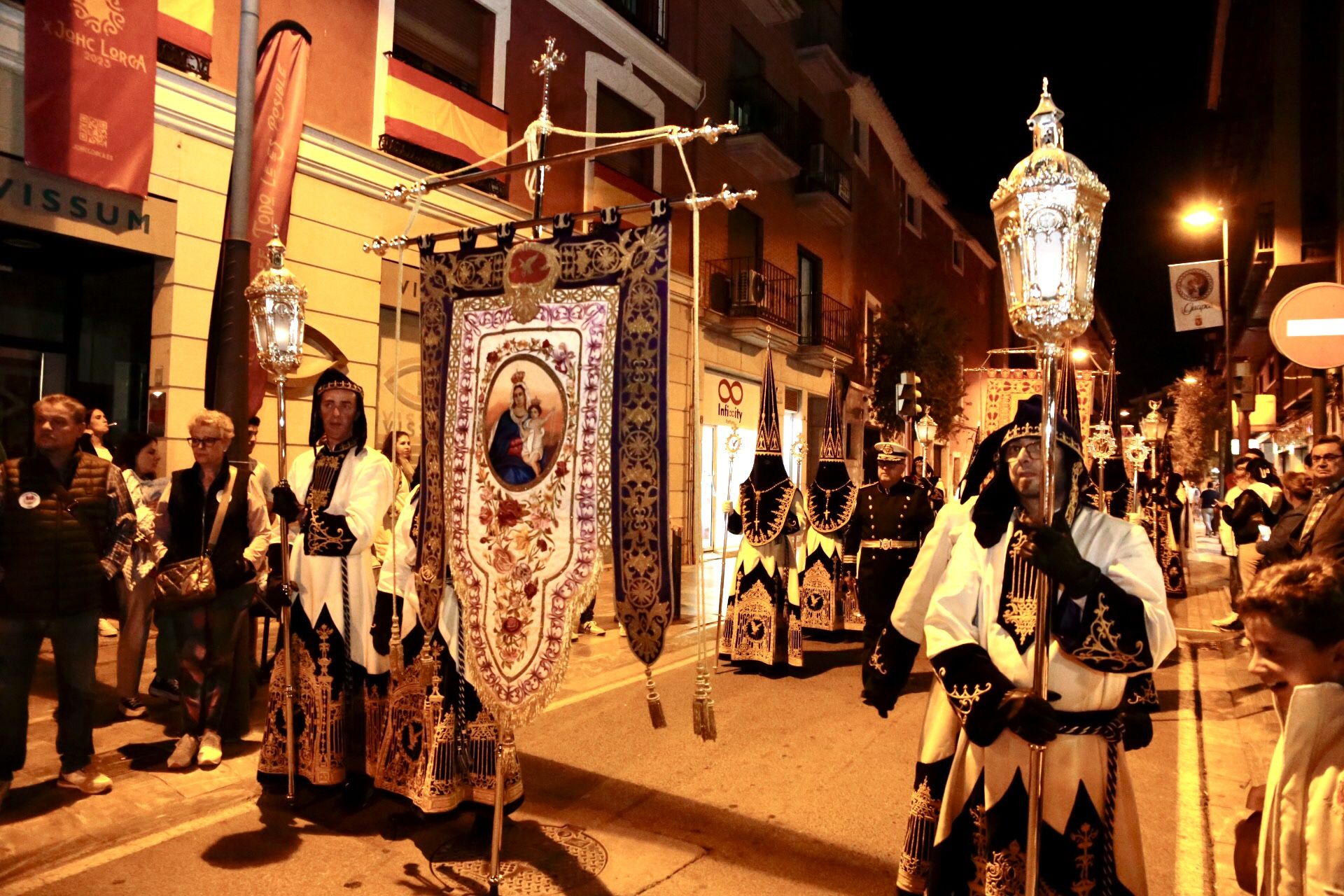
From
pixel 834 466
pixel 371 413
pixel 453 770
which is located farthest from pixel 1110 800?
pixel 371 413

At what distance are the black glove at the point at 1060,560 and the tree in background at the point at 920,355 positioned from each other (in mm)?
21715

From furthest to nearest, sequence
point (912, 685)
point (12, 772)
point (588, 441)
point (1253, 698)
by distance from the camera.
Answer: point (912, 685)
point (1253, 698)
point (12, 772)
point (588, 441)

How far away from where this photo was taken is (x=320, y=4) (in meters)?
9.73

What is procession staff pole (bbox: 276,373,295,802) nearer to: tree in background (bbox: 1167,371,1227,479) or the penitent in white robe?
the penitent in white robe

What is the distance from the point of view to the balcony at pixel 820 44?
858 inches

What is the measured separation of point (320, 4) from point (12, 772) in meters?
8.71

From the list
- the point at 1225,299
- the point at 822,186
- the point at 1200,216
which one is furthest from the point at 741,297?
the point at 1225,299

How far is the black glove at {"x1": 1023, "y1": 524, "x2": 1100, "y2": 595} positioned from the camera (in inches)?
94.2

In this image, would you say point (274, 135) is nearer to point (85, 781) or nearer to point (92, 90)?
point (92, 90)

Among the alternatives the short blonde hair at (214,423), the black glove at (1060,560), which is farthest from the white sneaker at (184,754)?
the black glove at (1060,560)

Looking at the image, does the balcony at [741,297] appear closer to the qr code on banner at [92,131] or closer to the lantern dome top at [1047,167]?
the qr code on banner at [92,131]

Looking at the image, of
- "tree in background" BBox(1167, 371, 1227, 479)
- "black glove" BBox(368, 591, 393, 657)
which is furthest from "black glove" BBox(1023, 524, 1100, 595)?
"tree in background" BBox(1167, 371, 1227, 479)

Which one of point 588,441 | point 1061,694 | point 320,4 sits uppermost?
point 320,4

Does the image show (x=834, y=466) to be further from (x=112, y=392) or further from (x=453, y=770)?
(x=112, y=392)
